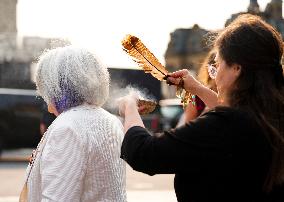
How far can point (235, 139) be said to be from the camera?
5.17 feet

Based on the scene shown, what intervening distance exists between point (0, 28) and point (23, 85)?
4287 millimetres

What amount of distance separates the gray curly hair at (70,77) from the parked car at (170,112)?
13.9m

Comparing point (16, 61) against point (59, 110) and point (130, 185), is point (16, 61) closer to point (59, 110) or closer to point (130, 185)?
point (130, 185)

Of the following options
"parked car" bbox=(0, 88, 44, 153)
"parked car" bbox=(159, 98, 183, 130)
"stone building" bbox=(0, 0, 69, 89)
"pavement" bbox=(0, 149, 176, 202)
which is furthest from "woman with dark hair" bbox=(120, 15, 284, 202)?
"parked car" bbox=(159, 98, 183, 130)

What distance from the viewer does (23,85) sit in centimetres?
1543

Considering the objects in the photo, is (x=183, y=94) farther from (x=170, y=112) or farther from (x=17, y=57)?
(x=17, y=57)

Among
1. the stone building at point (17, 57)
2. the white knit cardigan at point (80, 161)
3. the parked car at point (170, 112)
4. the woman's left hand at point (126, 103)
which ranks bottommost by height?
the parked car at point (170, 112)

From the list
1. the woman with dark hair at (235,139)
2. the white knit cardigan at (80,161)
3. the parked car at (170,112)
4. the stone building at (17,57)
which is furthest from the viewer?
the parked car at (170,112)

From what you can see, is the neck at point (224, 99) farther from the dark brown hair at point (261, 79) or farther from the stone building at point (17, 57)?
the stone building at point (17, 57)

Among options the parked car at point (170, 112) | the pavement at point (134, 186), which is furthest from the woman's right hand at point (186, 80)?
the parked car at point (170, 112)

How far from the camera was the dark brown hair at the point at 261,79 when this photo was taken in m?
1.61

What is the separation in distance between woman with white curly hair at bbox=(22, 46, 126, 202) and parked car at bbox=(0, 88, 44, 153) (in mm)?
11571

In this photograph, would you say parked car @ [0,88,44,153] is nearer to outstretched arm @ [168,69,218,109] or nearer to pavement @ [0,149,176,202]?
pavement @ [0,149,176,202]

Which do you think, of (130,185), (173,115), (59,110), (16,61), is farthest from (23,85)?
(59,110)
